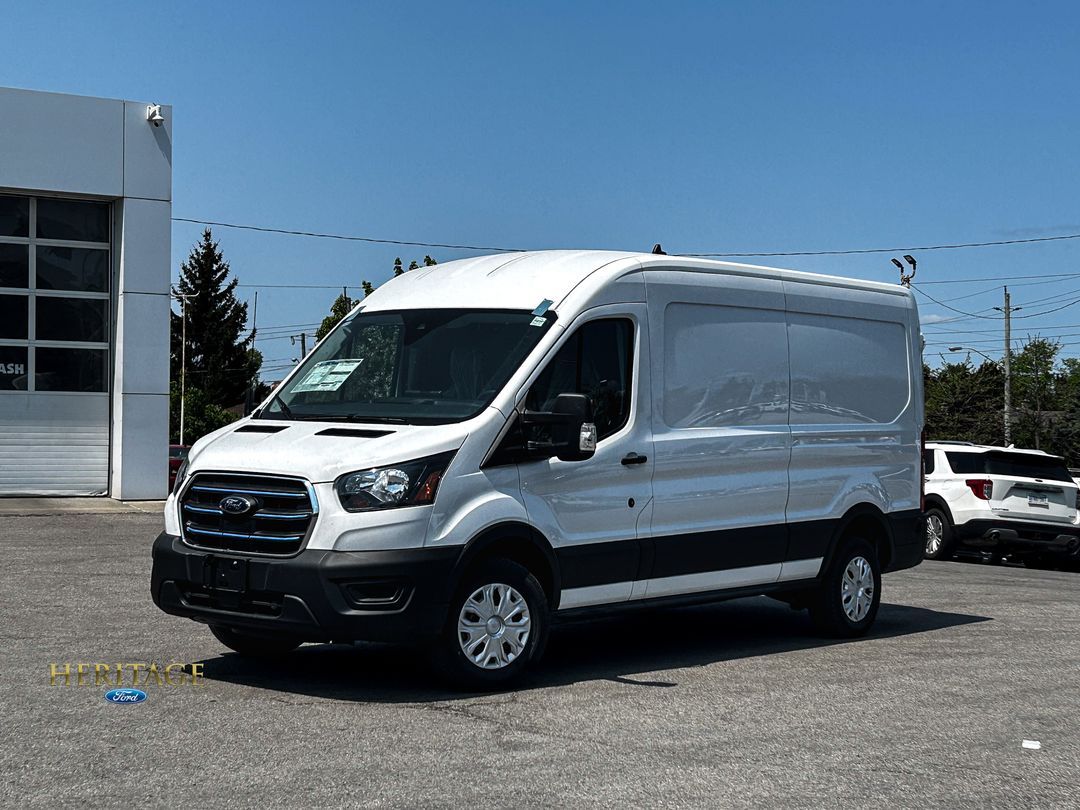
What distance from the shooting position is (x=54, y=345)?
926 inches

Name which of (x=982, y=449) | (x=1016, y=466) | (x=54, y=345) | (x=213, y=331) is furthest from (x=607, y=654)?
(x=213, y=331)

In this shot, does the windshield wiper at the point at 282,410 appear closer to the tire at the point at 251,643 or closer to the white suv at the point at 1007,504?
the tire at the point at 251,643

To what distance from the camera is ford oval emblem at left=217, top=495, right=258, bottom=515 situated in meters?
7.89

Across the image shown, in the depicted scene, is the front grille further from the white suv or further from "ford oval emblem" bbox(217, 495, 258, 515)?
the white suv

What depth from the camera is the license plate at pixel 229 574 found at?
7852mm

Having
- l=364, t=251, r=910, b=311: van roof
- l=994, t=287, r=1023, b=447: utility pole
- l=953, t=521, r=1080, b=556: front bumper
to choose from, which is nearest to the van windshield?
l=364, t=251, r=910, b=311: van roof

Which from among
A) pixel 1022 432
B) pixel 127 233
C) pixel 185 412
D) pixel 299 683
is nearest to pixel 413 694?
pixel 299 683

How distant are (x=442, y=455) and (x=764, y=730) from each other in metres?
2.20

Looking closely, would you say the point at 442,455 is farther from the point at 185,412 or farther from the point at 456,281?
the point at 185,412

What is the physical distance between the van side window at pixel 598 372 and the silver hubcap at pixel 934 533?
39.6ft

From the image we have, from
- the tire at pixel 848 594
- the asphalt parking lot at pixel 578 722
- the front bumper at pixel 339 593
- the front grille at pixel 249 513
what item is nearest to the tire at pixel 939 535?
the asphalt parking lot at pixel 578 722

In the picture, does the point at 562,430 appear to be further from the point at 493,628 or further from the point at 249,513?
the point at 249,513

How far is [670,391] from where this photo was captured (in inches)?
368

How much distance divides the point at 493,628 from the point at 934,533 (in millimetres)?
13320
